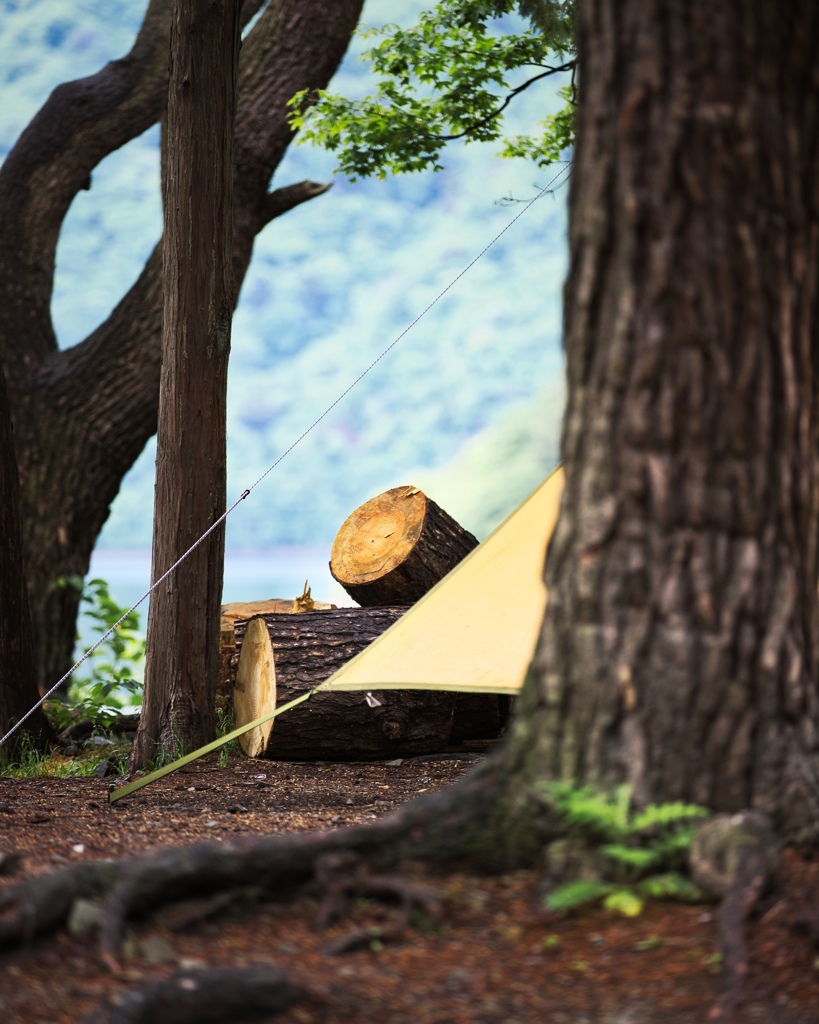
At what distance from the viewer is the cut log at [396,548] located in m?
4.85

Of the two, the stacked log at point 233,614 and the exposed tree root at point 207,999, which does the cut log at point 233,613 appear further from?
the exposed tree root at point 207,999

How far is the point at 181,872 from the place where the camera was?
1767 mm

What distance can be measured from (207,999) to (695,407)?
44.0 inches

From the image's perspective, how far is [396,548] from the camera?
4.86 meters

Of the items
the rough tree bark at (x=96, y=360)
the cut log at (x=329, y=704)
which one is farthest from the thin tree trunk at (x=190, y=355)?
A: the rough tree bark at (x=96, y=360)

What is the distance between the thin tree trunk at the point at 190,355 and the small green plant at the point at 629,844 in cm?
278

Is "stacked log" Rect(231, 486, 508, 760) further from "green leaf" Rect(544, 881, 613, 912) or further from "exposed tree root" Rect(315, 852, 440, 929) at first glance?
"green leaf" Rect(544, 881, 613, 912)

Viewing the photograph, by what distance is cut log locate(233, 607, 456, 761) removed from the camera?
441 cm

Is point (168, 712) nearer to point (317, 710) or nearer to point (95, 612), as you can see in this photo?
point (317, 710)

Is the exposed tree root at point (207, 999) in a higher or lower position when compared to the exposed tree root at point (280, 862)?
lower

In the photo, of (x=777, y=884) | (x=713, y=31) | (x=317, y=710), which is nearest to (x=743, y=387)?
(x=713, y=31)

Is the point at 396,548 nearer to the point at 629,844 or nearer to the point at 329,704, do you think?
the point at 329,704

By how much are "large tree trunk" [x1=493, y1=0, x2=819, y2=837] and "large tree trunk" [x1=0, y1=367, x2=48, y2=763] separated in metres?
3.54

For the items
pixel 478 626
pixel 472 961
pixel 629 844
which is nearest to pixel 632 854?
pixel 629 844
